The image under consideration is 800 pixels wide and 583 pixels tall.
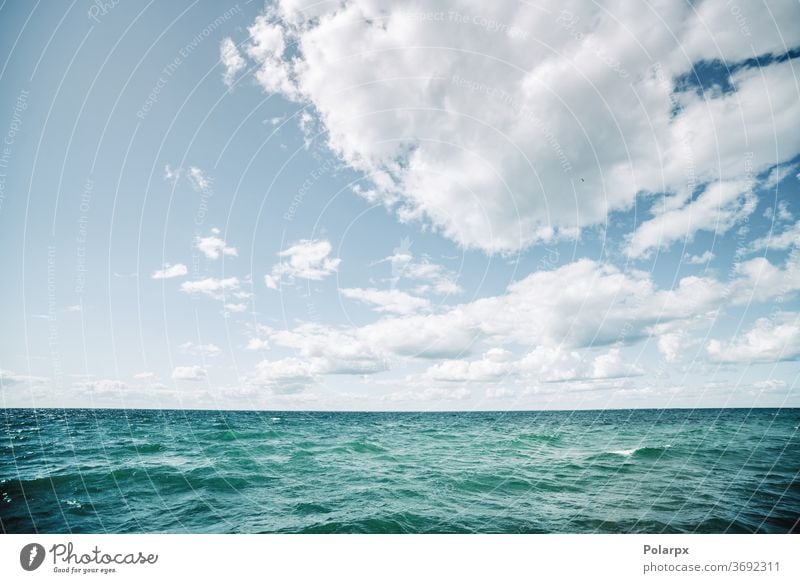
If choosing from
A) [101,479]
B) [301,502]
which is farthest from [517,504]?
[101,479]

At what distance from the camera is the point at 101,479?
53.2ft
